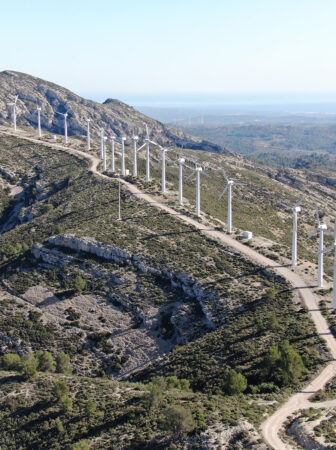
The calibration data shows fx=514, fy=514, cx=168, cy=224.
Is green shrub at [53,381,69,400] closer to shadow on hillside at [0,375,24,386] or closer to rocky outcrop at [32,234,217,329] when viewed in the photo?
shadow on hillside at [0,375,24,386]

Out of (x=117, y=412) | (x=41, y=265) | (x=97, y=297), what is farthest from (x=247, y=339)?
(x=41, y=265)

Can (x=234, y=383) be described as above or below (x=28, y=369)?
above

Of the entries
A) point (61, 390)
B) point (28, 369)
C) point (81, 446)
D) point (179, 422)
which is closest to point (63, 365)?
point (28, 369)

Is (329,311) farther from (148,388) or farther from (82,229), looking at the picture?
(82,229)

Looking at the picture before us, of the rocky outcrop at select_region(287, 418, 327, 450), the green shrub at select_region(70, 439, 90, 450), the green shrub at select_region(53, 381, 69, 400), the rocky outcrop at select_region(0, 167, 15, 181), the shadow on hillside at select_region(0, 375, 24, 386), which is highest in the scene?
the rocky outcrop at select_region(0, 167, 15, 181)

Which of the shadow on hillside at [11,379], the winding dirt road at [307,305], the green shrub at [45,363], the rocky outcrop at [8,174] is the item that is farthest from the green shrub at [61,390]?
the rocky outcrop at [8,174]

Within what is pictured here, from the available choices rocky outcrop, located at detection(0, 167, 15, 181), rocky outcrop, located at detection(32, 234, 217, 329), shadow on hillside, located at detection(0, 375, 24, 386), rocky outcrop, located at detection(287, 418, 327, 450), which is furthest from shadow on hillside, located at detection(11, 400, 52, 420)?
rocky outcrop, located at detection(0, 167, 15, 181)

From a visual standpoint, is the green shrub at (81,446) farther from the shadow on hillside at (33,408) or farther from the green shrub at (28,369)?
the green shrub at (28,369)

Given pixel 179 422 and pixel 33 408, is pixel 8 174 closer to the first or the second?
pixel 33 408
